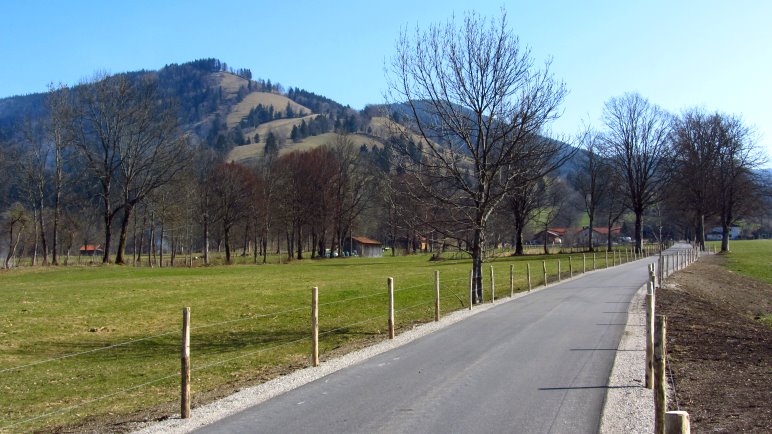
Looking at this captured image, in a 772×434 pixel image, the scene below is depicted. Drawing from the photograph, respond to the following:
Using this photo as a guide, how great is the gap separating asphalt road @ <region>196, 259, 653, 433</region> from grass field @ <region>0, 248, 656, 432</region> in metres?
1.84

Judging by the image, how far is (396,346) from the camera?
13.6 m

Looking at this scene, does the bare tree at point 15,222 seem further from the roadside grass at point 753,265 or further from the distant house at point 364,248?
the distant house at point 364,248

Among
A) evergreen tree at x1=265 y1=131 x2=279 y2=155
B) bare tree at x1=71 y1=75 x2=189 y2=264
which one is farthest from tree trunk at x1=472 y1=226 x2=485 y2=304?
evergreen tree at x1=265 y1=131 x2=279 y2=155

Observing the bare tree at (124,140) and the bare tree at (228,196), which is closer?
the bare tree at (124,140)

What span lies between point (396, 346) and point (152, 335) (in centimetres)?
891

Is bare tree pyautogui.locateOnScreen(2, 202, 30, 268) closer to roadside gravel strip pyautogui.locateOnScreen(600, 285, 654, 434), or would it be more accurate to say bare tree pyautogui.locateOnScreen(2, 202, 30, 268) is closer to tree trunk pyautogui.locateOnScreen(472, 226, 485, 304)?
tree trunk pyautogui.locateOnScreen(472, 226, 485, 304)

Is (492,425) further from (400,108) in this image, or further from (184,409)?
(400,108)

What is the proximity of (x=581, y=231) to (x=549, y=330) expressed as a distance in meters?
127

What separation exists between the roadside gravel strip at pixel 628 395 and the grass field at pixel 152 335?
574 cm

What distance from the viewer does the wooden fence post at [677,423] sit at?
3.93m

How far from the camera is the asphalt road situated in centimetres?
755

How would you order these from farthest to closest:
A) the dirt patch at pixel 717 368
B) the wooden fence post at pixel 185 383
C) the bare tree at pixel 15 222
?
the bare tree at pixel 15 222, the wooden fence post at pixel 185 383, the dirt patch at pixel 717 368

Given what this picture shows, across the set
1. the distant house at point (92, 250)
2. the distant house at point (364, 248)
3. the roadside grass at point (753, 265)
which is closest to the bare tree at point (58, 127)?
the roadside grass at point (753, 265)

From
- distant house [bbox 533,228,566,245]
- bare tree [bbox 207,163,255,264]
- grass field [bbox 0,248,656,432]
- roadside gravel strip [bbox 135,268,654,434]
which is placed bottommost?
grass field [bbox 0,248,656,432]
